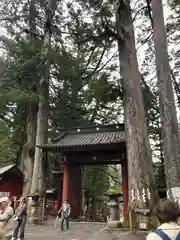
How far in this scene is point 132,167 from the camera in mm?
8602

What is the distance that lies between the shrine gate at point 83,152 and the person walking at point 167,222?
9.47 meters

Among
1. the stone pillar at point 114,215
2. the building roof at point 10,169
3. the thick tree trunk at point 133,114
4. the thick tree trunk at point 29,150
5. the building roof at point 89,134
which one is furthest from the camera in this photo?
the thick tree trunk at point 29,150

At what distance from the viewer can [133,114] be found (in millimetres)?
9383

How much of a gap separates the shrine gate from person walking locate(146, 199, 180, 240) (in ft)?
31.1

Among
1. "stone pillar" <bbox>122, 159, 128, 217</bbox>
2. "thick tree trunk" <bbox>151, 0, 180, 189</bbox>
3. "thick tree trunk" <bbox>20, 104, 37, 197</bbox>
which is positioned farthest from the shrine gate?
"thick tree trunk" <bbox>151, 0, 180, 189</bbox>

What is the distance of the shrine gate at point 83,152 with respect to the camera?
1225 cm

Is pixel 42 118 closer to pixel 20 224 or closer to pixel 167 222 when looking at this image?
pixel 20 224

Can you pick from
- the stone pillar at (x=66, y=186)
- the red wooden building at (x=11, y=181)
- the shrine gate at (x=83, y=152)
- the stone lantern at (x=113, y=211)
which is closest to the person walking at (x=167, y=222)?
the stone lantern at (x=113, y=211)

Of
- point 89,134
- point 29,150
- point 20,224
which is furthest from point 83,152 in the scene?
point 20,224

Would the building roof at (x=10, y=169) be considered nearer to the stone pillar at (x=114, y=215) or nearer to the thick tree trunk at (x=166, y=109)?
the stone pillar at (x=114, y=215)

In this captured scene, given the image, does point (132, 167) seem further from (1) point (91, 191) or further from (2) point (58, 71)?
(1) point (91, 191)

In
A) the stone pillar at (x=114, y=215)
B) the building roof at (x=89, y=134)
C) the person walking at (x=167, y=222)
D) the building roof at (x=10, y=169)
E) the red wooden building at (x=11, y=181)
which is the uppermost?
the building roof at (x=89, y=134)

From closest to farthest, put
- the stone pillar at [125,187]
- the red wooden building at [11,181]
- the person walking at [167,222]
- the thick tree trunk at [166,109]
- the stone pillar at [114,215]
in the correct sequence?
the person walking at [167,222] < the thick tree trunk at [166,109] < the stone pillar at [114,215] < the stone pillar at [125,187] < the red wooden building at [11,181]

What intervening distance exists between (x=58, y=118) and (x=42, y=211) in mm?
7820
